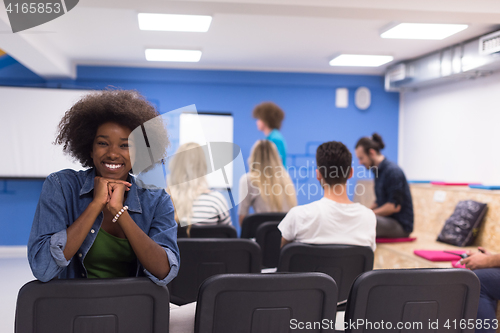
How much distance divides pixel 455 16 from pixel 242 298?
2737mm

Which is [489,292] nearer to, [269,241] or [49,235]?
[269,241]

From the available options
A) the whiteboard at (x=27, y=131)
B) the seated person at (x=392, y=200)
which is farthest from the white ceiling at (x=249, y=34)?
the seated person at (x=392, y=200)

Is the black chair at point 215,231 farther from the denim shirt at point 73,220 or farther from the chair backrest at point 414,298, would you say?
the chair backrest at point 414,298

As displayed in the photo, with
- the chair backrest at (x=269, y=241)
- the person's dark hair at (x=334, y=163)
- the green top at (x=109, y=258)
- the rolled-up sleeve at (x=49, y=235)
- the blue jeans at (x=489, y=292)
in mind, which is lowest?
the blue jeans at (x=489, y=292)

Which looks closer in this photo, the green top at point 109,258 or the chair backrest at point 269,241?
the green top at point 109,258

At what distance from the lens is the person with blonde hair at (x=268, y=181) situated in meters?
2.93

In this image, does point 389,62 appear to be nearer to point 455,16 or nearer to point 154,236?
point 455,16

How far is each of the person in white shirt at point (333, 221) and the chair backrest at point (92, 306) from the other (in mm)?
974

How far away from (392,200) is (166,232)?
3.02m

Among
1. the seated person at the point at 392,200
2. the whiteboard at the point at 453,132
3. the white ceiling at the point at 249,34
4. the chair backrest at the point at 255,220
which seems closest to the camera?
the chair backrest at the point at 255,220

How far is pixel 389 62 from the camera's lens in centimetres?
548

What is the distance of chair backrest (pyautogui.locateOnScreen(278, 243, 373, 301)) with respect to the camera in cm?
173

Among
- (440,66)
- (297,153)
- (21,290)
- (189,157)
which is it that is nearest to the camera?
(21,290)

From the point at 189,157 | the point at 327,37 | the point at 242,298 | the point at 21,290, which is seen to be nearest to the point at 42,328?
the point at 21,290
